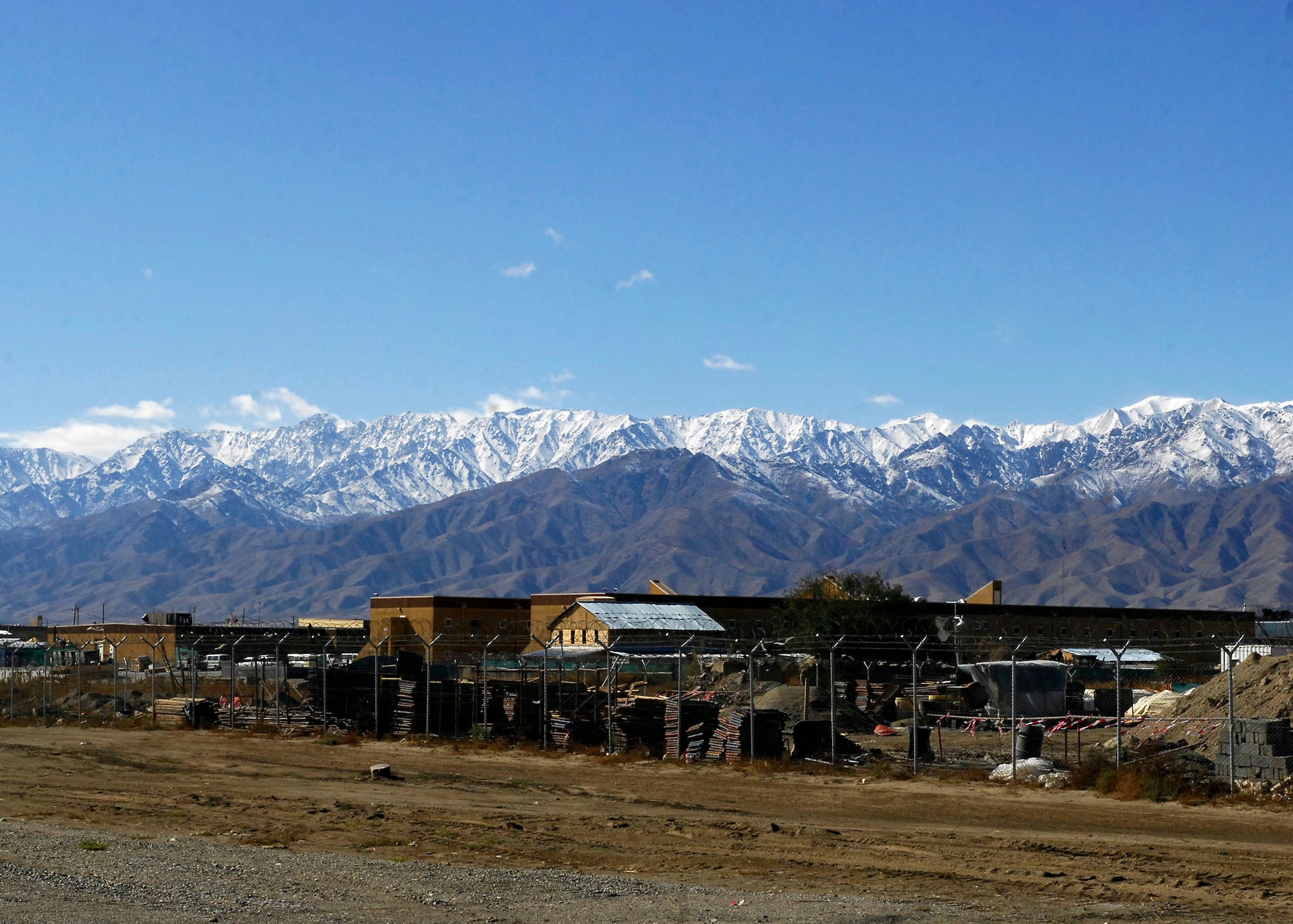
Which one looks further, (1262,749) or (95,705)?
(95,705)

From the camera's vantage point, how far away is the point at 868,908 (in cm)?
1691

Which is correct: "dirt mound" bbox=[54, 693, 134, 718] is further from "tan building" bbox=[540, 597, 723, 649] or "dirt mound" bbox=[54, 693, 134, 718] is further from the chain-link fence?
"tan building" bbox=[540, 597, 723, 649]

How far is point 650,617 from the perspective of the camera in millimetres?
110375

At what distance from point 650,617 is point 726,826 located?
86.1 metres

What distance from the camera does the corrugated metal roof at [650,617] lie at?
10628 centimetres

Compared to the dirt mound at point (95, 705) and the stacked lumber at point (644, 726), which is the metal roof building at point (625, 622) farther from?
the stacked lumber at point (644, 726)

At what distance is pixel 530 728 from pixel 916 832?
20.5m

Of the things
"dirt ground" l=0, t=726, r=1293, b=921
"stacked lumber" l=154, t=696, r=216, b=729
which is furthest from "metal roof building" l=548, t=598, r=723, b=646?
"dirt ground" l=0, t=726, r=1293, b=921

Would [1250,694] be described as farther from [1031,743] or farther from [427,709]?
[427,709]

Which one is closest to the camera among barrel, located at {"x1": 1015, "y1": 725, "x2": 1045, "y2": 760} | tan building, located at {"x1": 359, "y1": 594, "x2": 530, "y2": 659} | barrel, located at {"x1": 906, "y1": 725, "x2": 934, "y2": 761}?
barrel, located at {"x1": 906, "y1": 725, "x2": 934, "y2": 761}

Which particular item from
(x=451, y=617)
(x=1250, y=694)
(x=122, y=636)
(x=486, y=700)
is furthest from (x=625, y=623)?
(x=1250, y=694)

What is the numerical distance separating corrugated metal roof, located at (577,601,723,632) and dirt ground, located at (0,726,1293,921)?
6784 cm

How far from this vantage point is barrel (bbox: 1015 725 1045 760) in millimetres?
34688

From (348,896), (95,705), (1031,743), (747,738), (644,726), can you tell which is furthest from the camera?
(95,705)
